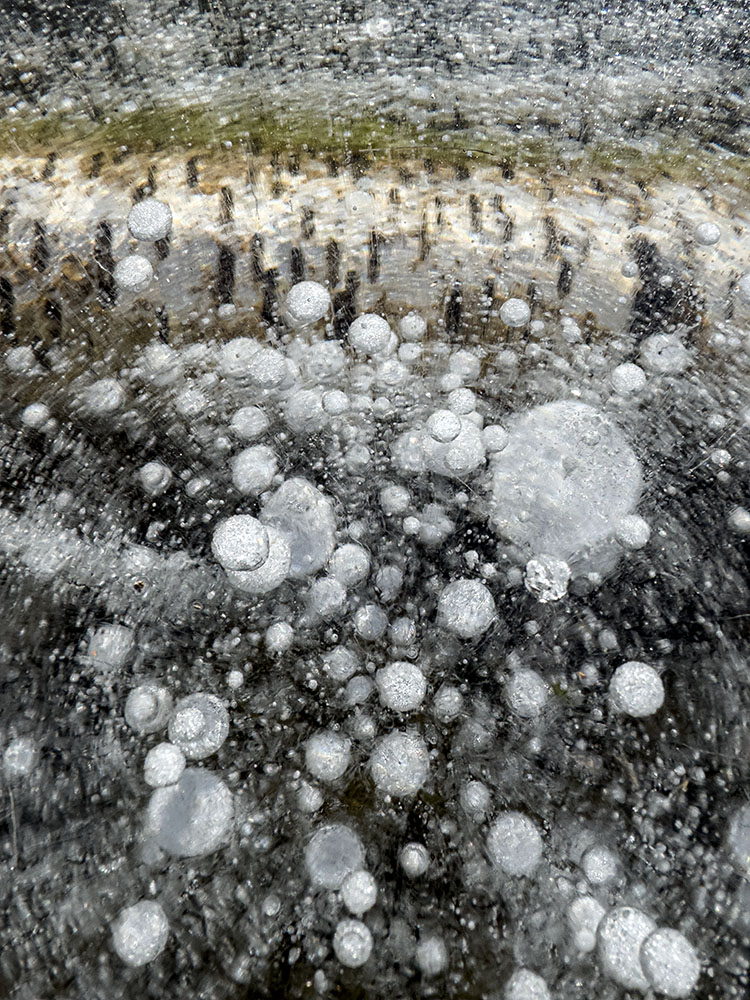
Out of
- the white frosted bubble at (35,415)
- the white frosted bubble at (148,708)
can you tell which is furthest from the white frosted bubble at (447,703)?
the white frosted bubble at (35,415)

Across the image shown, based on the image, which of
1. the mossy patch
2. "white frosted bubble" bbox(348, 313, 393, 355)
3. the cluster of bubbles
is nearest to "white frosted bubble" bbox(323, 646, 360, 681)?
the cluster of bubbles

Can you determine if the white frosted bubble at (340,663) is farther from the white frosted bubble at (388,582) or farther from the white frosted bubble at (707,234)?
the white frosted bubble at (707,234)

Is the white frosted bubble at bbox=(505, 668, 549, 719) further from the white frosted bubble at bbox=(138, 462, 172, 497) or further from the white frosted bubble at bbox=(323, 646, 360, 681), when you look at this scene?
the white frosted bubble at bbox=(138, 462, 172, 497)

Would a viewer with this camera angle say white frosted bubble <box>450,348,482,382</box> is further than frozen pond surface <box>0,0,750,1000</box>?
Yes

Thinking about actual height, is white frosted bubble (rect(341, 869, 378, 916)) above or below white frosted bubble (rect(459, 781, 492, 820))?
below

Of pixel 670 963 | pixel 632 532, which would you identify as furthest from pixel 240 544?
pixel 670 963

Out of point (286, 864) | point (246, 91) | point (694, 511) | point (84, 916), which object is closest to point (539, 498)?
point (694, 511)

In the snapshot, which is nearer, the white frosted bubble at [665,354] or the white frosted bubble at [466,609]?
the white frosted bubble at [466,609]

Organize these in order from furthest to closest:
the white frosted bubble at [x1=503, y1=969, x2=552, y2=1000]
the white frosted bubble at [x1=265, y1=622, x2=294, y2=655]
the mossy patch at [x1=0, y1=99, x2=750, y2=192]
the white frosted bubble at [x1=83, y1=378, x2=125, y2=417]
→ the mossy patch at [x1=0, y1=99, x2=750, y2=192], the white frosted bubble at [x1=83, y1=378, x2=125, y2=417], the white frosted bubble at [x1=265, y1=622, x2=294, y2=655], the white frosted bubble at [x1=503, y1=969, x2=552, y2=1000]
